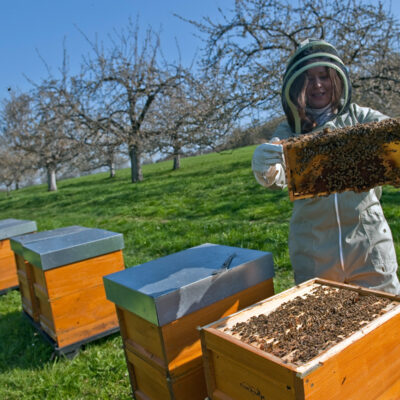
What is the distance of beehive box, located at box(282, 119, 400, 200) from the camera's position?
5.85 ft

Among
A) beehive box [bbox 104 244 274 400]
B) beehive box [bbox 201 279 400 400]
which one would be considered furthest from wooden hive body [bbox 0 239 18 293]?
beehive box [bbox 201 279 400 400]

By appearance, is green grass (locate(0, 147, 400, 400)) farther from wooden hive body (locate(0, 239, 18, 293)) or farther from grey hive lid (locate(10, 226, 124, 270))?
grey hive lid (locate(10, 226, 124, 270))

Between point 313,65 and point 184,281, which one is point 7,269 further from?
point 313,65

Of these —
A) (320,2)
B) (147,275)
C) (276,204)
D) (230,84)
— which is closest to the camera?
(147,275)

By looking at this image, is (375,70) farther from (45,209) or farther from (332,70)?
(45,209)

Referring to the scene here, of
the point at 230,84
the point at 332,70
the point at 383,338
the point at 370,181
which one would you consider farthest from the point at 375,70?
the point at 383,338

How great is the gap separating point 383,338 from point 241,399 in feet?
2.05

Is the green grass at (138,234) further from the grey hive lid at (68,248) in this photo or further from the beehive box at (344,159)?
the beehive box at (344,159)

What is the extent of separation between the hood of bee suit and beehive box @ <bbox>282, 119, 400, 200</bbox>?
0.39m

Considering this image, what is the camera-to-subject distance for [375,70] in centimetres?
934

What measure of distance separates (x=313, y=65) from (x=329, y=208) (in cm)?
86

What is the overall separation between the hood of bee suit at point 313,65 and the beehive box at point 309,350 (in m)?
1.15

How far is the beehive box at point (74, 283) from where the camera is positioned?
3.52 m

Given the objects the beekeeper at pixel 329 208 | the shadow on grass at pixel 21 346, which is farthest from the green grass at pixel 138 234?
the beekeeper at pixel 329 208
